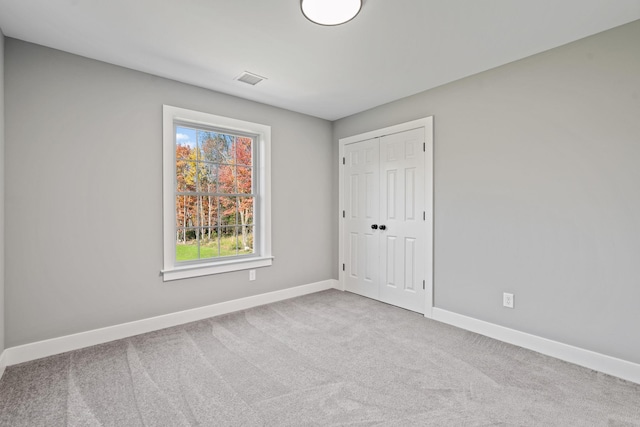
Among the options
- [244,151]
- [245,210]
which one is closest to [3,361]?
[245,210]

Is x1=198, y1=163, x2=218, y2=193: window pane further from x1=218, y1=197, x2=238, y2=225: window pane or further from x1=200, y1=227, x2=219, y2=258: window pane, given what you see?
x1=200, y1=227, x2=219, y2=258: window pane

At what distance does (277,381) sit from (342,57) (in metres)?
2.64

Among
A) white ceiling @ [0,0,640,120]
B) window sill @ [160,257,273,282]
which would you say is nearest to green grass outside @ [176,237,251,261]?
window sill @ [160,257,273,282]

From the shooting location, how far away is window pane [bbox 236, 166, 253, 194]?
3.78 meters

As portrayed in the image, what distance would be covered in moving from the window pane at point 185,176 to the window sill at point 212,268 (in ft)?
2.79

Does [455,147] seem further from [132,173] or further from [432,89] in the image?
[132,173]

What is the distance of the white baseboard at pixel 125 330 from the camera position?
241cm

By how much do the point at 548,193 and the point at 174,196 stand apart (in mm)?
3471

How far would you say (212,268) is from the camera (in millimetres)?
3402

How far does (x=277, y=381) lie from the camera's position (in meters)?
2.15

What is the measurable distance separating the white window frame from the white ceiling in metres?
0.42

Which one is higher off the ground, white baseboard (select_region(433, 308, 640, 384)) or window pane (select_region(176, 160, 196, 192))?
window pane (select_region(176, 160, 196, 192))

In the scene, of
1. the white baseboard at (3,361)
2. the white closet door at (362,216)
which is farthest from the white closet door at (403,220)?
the white baseboard at (3,361)

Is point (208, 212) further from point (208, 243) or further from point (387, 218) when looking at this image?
point (387, 218)
